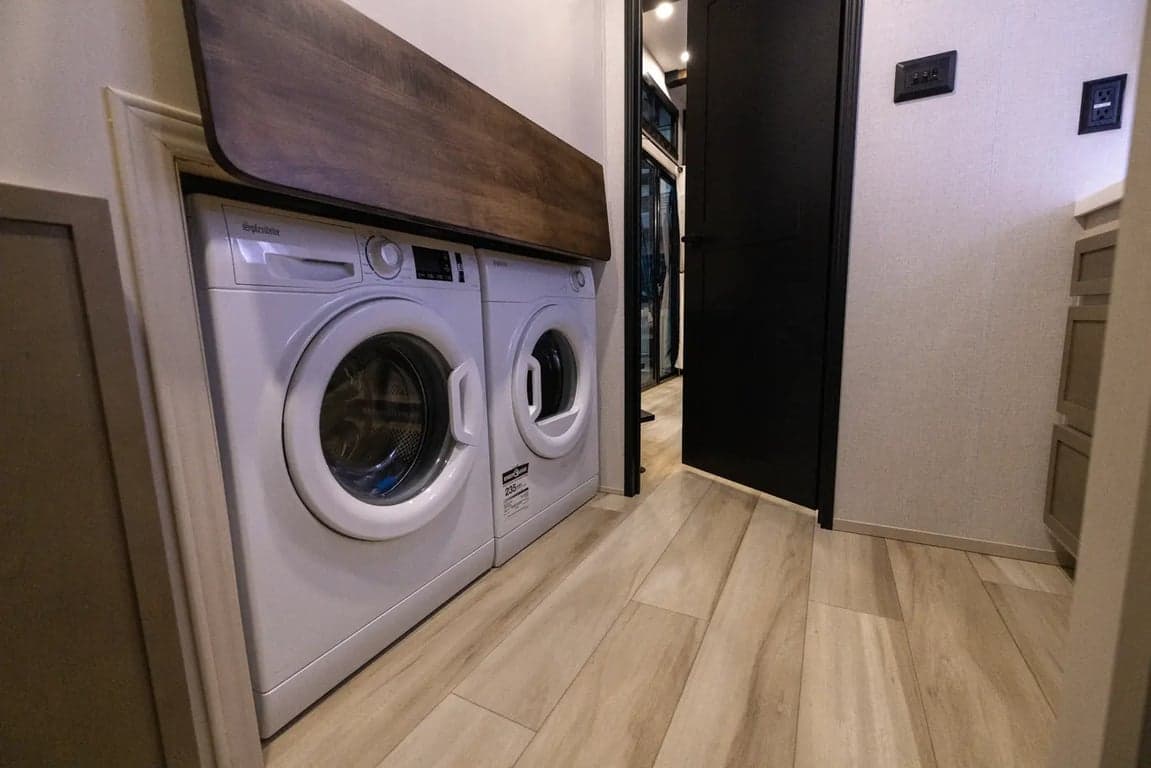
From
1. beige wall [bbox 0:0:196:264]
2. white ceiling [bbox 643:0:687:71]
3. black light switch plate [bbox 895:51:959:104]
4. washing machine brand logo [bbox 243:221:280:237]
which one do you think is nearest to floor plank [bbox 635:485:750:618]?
washing machine brand logo [bbox 243:221:280:237]

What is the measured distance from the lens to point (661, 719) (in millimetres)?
739

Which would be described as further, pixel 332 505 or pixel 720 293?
pixel 720 293

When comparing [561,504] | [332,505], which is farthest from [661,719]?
[561,504]

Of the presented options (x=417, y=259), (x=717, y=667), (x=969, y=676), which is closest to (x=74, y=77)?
(x=417, y=259)

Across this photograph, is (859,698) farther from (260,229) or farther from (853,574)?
(260,229)

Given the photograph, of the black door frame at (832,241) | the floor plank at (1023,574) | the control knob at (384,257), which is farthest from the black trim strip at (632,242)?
the floor plank at (1023,574)

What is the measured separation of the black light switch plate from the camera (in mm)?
1155

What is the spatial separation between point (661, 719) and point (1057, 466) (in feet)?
3.84

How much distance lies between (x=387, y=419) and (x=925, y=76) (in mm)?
1616

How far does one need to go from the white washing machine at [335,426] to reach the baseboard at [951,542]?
1164mm

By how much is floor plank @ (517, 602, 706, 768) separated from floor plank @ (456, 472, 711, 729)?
3cm

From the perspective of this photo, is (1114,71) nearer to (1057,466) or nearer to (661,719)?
(1057,466)

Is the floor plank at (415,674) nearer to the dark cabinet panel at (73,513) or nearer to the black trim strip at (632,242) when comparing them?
the dark cabinet panel at (73,513)

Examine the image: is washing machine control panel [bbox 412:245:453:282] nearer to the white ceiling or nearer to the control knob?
the control knob
